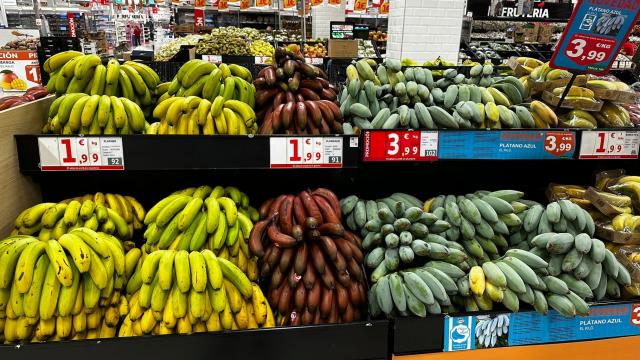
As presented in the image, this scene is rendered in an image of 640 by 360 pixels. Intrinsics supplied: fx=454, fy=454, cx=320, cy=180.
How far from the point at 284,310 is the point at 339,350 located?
19 cm

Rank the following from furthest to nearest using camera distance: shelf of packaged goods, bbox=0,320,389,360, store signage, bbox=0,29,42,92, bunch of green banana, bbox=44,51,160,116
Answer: store signage, bbox=0,29,42,92
bunch of green banana, bbox=44,51,160,116
shelf of packaged goods, bbox=0,320,389,360

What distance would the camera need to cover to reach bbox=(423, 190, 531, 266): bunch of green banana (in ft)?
4.83

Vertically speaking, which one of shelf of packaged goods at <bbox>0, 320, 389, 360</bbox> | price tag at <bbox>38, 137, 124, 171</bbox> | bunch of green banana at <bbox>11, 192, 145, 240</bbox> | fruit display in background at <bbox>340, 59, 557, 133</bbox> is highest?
fruit display in background at <bbox>340, 59, 557, 133</bbox>

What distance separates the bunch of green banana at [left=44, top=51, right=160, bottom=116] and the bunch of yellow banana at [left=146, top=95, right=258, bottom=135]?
0.24 metres

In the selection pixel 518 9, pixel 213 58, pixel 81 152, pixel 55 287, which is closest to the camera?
pixel 55 287

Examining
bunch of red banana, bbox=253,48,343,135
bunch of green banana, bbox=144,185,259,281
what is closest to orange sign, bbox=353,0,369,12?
bunch of red banana, bbox=253,48,343,135

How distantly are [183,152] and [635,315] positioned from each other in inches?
58.0

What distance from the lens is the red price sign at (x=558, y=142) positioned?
5.20 ft

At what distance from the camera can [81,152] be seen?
1421 millimetres

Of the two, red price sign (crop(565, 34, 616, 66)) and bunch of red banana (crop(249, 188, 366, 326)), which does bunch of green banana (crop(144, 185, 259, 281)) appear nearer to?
bunch of red banana (crop(249, 188, 366, 326))

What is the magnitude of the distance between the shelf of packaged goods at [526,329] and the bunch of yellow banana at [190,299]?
1.30 ft

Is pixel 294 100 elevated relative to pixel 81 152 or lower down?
elevated

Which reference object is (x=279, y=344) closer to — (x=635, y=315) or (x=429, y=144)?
(x=429, y=144)

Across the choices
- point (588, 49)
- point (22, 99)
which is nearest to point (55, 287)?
point (22, 99)
